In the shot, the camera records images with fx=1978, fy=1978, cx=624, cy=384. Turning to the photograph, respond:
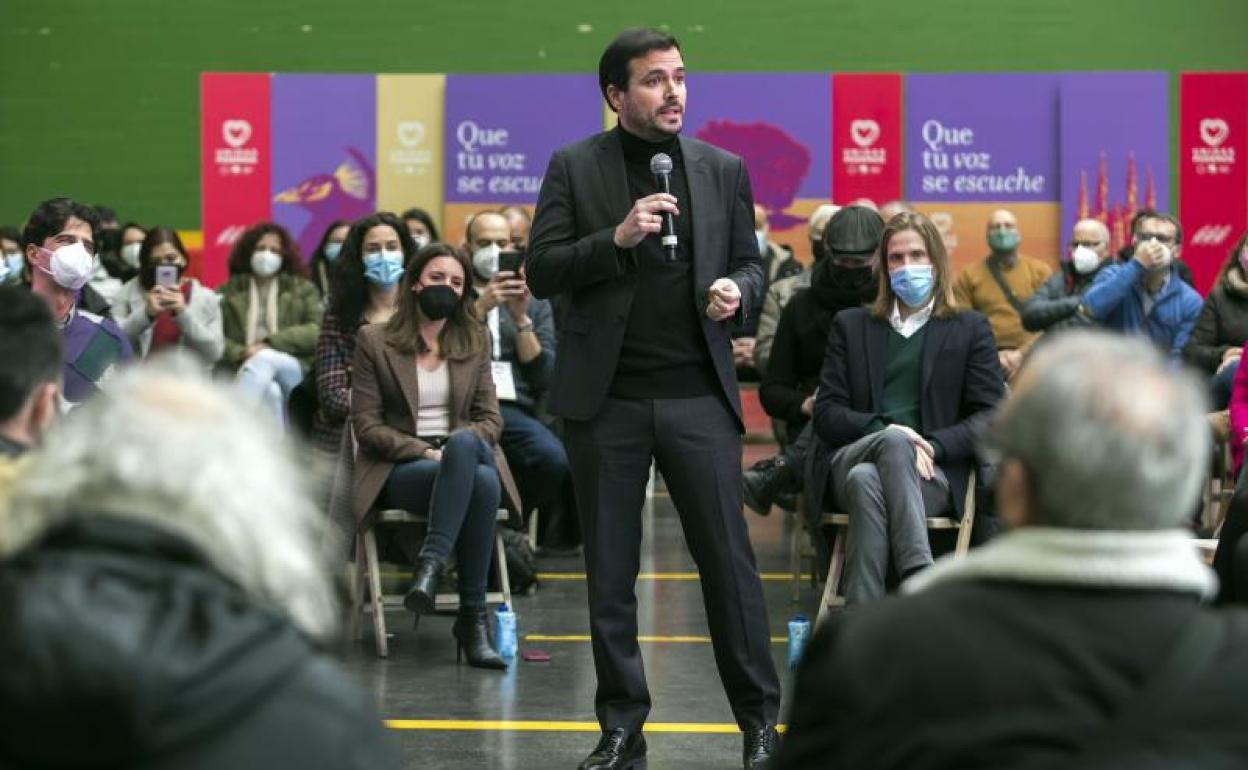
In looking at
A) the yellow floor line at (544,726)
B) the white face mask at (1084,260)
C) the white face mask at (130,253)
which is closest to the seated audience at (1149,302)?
the white face mask at (1084,260)

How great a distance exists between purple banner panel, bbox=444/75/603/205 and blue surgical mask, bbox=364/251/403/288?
14.2ft

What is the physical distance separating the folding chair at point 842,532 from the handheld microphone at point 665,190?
5.38 ft

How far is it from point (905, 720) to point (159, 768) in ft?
2.32

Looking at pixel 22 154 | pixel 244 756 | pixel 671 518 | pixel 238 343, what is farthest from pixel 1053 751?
pixel 22 154

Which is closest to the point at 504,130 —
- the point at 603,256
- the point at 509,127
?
the point at 509,127

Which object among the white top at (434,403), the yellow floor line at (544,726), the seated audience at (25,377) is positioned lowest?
the yellow floor line at (544,726)

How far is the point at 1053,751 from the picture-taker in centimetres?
188

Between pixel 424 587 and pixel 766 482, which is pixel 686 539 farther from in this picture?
pixel 766 482

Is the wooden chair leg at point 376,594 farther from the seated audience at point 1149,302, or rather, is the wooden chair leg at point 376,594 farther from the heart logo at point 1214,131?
the heart logo at point 1214,131

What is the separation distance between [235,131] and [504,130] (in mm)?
1595

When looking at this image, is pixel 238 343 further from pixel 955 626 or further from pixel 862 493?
pixel 955 626

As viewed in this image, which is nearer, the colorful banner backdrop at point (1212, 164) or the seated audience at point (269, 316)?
the seated audience at point (269, 316)

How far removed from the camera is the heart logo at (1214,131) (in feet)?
38.6

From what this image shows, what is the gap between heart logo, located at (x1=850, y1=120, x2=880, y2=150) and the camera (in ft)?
38.1
